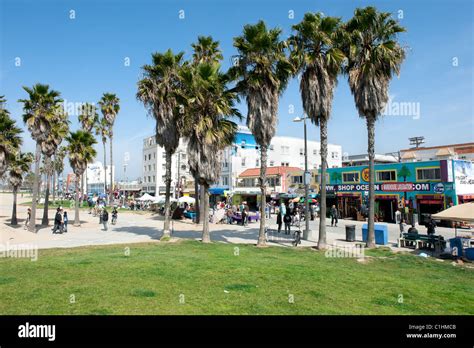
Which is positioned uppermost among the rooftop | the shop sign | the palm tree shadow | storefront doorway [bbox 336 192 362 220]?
the rooftop

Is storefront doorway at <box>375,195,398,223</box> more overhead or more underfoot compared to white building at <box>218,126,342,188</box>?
more underfoot

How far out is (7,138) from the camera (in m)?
28.6

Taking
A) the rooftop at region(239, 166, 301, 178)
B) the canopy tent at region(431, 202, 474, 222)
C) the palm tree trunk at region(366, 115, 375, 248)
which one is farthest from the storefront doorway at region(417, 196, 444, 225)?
the rooftop at region(239, 166, 301, 178)

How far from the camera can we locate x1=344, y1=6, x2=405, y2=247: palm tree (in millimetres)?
16938

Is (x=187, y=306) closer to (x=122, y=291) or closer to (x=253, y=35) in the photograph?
(x=122, y=291)

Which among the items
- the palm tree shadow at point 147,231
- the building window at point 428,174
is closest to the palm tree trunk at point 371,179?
the palm tree shadow at point 147,231

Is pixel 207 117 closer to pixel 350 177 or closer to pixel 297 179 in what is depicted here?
pixel 350 177

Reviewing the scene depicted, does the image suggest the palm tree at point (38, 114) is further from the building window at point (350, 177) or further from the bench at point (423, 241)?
the building window at point (350, 177)

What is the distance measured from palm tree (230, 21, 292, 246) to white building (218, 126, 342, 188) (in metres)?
35.7

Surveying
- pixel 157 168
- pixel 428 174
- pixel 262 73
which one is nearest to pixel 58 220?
pixel 262 73

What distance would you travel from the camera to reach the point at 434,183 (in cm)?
3170

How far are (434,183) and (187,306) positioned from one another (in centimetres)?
3211

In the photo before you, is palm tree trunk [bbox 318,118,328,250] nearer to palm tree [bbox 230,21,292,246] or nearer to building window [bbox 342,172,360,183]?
palm tree [bbox 230,21,292,246]
